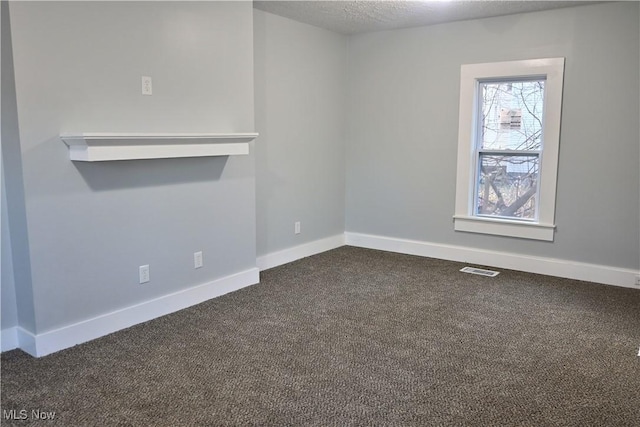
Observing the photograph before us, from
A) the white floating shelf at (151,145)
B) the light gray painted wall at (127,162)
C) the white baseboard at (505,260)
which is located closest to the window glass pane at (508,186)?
the white baseboard at (505,260)

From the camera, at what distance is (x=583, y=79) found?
164 inches

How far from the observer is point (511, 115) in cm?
462

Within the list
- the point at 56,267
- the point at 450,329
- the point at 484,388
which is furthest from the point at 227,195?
the point at 484,388

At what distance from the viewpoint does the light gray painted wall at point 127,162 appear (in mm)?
2756

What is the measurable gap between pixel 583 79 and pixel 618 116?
402 mm

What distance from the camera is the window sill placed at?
14.7 ft

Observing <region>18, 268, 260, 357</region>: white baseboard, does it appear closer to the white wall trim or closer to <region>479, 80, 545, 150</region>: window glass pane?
the white wall trim

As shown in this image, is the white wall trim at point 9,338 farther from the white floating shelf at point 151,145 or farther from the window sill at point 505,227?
the window sill at point 505,227

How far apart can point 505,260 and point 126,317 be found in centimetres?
328

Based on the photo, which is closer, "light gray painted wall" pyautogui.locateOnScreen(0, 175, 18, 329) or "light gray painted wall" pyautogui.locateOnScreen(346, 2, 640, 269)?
"light gray painted wall" pyautogui.locateOnScreen(0, 175, 18, 329)

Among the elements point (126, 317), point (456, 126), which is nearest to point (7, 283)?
point (126, 317)

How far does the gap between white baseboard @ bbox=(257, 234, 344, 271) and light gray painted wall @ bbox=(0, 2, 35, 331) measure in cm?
204

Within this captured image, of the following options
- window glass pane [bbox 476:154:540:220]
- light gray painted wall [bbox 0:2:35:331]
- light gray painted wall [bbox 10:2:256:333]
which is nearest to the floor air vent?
window glass pane [bbox 476:154:540:220]

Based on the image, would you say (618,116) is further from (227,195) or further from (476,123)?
(227,195)
